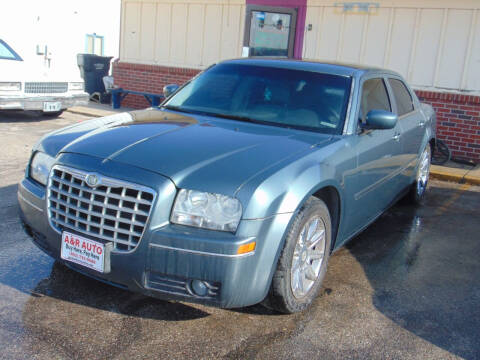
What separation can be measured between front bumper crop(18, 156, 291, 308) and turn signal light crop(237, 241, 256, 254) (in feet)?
0.07

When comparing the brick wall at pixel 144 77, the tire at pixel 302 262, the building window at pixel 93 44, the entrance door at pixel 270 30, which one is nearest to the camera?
the tire at pixel 302 262

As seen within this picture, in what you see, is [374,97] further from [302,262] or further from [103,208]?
[103,208]

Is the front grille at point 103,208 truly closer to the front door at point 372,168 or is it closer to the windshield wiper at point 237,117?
the windshield wiper at point 237,117

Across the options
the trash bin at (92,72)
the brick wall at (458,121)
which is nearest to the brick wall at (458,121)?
the brick wall at (458,121)

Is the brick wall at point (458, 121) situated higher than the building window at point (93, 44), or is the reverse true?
the building window at point (93, 44)

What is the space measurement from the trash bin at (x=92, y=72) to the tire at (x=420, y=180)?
32.6ft

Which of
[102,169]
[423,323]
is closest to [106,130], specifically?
[102,169]

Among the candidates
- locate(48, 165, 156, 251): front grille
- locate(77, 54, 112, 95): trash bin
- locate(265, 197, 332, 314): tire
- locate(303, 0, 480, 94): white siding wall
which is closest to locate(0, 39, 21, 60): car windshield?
locate(77, 54, 112, 95): trash bin

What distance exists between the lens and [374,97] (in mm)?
4594

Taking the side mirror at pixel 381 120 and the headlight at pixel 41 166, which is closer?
the headlight at pixel 41 166

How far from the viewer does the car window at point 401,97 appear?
16.9 feet

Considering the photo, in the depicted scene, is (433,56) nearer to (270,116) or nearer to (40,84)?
(270,116)

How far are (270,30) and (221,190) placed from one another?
8.53 meters

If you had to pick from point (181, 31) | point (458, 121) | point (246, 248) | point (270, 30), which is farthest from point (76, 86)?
point (246, 248)
